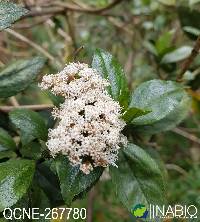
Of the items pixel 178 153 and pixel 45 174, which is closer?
pixel 45 174

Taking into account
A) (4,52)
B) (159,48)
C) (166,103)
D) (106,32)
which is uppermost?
(106,32)

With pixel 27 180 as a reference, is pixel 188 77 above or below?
above

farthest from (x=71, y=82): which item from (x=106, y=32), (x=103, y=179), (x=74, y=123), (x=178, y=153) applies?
(x=106, y=32)

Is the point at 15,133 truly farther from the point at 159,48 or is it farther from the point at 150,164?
the point at 159,48

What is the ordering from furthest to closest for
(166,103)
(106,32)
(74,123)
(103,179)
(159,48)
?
(106,32) → (103,179) → (159,48) → (166,103) → (74,123)

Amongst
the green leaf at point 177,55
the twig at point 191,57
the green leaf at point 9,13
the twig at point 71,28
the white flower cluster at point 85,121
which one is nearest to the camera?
the white flower cluster at point 85,121

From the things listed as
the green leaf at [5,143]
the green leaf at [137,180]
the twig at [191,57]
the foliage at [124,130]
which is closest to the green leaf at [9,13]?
the foliage at [124,130]

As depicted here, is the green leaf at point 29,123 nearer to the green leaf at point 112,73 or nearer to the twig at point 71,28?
the green leaf at point 112,73
